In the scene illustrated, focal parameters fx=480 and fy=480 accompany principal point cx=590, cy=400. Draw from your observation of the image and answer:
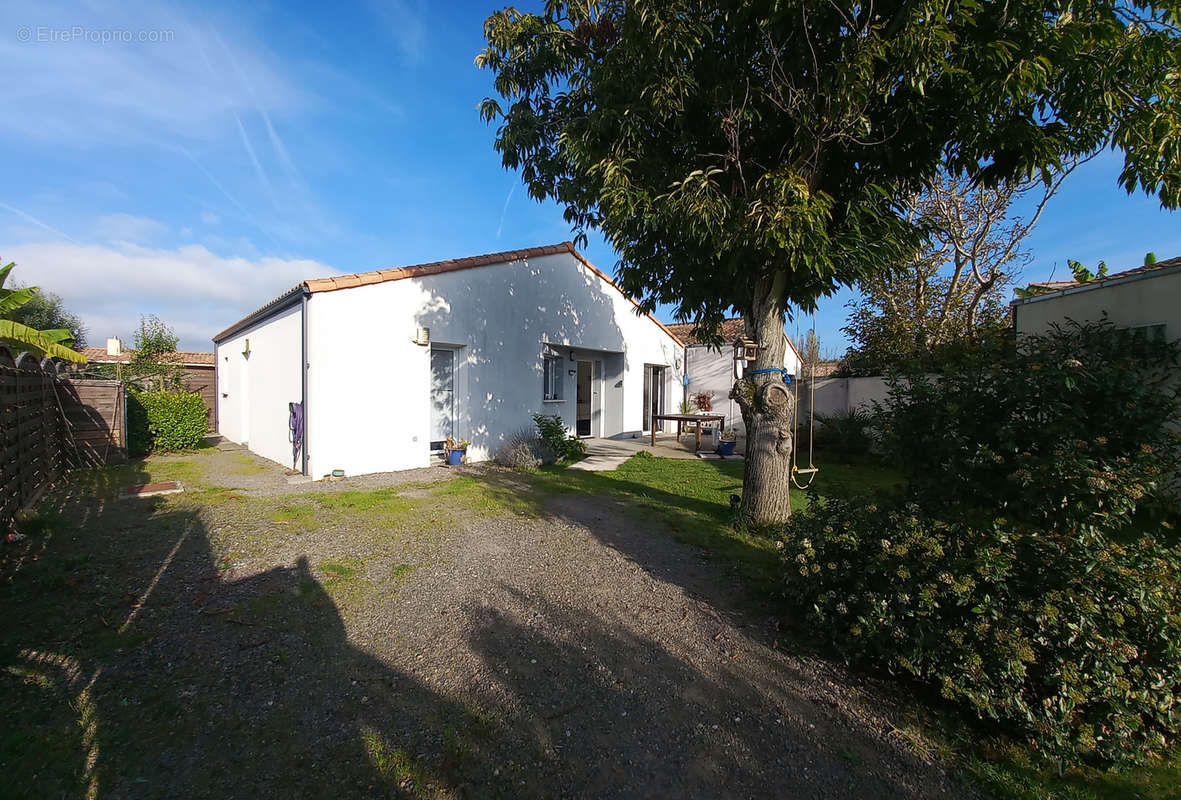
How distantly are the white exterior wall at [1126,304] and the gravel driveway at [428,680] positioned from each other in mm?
5843

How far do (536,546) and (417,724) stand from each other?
2932 mm

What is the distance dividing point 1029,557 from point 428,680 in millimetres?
3547

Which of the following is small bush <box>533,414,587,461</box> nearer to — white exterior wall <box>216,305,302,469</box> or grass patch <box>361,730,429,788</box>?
white exterior wall <box>216,305,302,469</box>

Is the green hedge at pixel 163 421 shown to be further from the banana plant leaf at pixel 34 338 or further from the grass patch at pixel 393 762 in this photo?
the grass patch at pixel 393 762

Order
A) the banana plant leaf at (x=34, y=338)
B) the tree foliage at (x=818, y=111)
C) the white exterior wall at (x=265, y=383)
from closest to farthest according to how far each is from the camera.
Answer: the tree foliage at (x=818, y=111) < the banana plant leaf at (x=34, y=338) < the white exterior wall at (x=265, y=383)

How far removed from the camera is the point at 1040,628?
→ 2439 millimetres

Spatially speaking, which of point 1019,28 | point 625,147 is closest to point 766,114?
point 625,147

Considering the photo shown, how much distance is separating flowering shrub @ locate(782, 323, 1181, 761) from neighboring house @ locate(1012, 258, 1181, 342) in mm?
4404

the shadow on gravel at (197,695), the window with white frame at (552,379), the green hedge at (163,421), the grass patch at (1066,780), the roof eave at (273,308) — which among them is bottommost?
the grass patch at (1066,780)

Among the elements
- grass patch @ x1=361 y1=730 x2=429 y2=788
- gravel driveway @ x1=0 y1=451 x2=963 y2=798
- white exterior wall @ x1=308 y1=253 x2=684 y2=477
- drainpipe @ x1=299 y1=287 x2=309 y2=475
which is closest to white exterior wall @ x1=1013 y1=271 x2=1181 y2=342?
gravel driveway @ x1=0 y1=451 x2=963 y2=798

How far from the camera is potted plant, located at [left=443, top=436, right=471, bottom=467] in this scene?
33.4ft

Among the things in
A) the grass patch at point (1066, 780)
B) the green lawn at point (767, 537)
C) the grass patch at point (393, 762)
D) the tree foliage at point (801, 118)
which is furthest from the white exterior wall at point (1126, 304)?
the grass patch at point (393, 762)

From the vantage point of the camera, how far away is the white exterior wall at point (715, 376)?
18.2 m

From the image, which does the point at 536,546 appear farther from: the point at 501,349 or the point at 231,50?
the point at 231,50
